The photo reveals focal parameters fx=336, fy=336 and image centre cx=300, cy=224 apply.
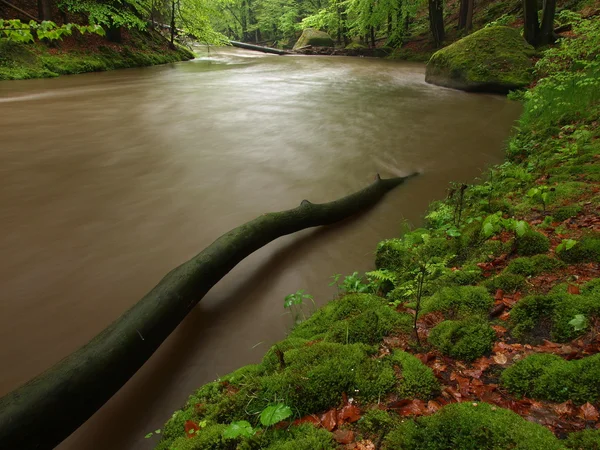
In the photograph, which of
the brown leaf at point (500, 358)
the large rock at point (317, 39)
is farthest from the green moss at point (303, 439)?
the large rock at point (317, 39)

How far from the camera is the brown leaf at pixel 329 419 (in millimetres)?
1747

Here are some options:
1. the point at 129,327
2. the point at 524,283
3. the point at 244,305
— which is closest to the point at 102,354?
the point at 129,327

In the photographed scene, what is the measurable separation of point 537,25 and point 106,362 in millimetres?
18148

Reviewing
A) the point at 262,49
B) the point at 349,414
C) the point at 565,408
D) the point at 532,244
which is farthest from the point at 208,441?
the point at 262,49

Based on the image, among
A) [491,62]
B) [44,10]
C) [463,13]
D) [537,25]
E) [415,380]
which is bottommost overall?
[415,380]

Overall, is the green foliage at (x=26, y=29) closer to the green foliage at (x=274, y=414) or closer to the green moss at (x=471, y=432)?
the green foliage at (x=274, y=414)

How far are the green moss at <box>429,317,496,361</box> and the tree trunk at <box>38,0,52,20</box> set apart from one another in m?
22.5

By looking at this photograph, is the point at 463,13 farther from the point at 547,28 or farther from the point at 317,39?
the point at 317,39

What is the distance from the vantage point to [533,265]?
2688mm

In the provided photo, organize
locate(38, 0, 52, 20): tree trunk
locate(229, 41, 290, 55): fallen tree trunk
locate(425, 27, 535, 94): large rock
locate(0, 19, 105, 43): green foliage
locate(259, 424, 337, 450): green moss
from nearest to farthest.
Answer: locate(259, 424, 337, 450): green moss < locate(0, 19, 105, 43): green foliage < locate(425, 27, 535, 94): large rock < locate(38, 0, 52, 20): tree trunk < locate(229, 41, 290, 55): fallen tree trunk

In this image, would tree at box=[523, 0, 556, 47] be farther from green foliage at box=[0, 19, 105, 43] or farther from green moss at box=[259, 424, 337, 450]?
green moss at box=[259, 424, 337, 450]

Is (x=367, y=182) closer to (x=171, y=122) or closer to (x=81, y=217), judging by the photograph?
(x=81, y=217)

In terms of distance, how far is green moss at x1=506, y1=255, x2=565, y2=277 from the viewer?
8.61ft

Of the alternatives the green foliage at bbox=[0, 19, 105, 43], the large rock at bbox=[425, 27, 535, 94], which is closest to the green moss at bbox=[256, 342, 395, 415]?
the green foliage at bbox=[0, 19, 105, 43]
